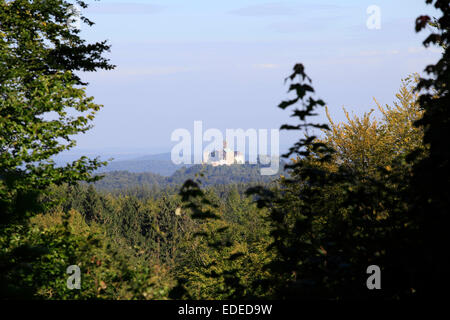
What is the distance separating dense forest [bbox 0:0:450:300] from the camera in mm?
4148

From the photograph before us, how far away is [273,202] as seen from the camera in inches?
188

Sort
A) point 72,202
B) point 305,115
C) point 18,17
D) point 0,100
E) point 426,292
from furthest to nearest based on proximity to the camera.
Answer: point 72,202
point 18,17
point 0,100
point 305,115
point 426,292

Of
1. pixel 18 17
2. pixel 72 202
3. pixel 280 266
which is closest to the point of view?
pixel 280 266

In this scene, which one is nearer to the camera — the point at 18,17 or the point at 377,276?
the point at 377,276

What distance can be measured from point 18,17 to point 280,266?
15571 mm

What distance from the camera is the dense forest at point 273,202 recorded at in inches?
163

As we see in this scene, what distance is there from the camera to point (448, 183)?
4.02 meters

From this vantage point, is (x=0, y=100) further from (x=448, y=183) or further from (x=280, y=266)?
(x=448, y=183)

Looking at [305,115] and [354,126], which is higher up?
[354,126]
